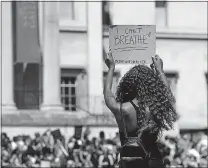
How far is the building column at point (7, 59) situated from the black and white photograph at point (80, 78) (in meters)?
0.04

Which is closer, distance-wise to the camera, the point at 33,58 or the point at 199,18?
the point at 33,58

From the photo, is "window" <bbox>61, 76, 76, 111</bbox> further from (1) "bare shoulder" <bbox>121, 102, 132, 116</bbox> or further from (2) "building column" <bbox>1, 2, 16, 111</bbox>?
(1) "bare shoulder" <bbox>121, 102, 132, 116</bbox>

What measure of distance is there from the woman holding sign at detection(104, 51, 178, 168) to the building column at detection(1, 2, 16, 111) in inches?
874

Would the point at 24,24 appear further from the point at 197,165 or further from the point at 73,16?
the point at 197,165

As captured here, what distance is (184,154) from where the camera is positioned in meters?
21.6

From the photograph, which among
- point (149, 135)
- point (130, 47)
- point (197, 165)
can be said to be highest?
point (130, 47)

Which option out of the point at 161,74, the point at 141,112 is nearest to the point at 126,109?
the point at 141,112

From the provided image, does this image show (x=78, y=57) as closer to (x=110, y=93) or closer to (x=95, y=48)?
(x=95, y=48)

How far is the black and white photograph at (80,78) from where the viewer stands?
67.3ft

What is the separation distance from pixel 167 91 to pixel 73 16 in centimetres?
2633

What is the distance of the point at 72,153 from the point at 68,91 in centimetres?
1324

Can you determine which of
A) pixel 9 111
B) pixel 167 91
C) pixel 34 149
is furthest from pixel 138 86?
pixel 9 111

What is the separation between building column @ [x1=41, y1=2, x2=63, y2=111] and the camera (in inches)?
1197

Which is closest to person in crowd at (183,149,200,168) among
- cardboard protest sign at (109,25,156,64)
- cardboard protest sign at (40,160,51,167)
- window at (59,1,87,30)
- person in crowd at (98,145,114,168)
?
person in crowd at (98,145,114,168)
